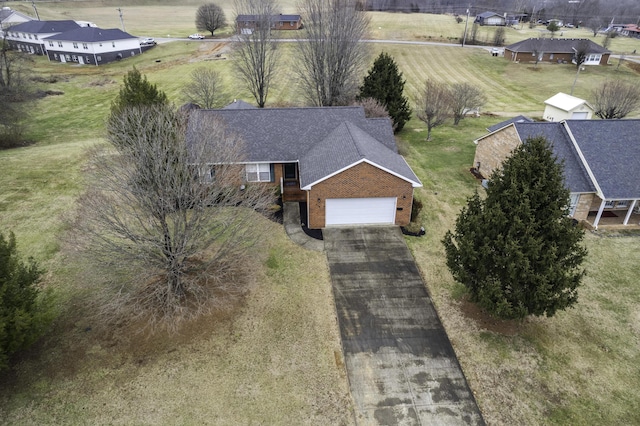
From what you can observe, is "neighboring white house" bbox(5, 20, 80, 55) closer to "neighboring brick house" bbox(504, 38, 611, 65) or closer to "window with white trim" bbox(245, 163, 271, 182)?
"window with white trim" bbox(245, 163, 271, 182)

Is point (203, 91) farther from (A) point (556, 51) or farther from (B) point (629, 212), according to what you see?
(A) point (556, 51)

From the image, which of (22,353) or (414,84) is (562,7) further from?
(22,353)

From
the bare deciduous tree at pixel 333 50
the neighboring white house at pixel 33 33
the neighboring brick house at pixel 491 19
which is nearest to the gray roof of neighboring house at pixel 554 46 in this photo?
the bare deciduous tree at pixel 333 50

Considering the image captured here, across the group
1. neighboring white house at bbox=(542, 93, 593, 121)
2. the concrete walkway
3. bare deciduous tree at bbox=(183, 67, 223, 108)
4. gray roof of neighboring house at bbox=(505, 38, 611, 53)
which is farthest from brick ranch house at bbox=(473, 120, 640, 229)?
gray roof of neighboring house at bbox=(505, 38, 611, 53)

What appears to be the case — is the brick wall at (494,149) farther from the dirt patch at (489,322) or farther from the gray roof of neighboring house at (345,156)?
the dirt patch at (489,322)

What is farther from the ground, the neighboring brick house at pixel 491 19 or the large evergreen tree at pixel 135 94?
the neighboring brick house at pixel 491 19

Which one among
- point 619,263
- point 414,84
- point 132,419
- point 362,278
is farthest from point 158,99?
point 414,84
